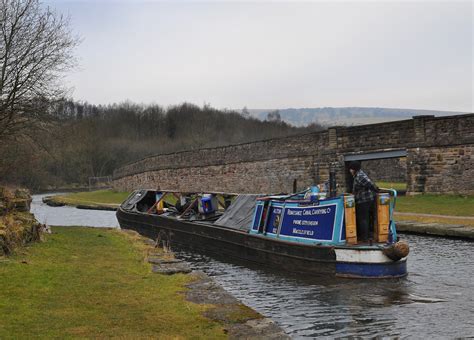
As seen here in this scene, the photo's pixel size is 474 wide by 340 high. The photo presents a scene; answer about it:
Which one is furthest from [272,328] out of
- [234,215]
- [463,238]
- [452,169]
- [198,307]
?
[452,169]

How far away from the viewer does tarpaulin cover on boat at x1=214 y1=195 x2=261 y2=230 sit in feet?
48.7

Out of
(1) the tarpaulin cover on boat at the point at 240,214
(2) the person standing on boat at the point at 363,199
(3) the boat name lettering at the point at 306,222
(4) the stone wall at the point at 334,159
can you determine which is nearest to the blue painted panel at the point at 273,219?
(3) the boat name lettering at the point at 306,222

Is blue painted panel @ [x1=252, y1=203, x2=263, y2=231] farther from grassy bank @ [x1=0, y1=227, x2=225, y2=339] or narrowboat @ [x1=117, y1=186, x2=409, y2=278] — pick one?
grassy bank @ [x1=0, y1=227, x2=225, y2=339]

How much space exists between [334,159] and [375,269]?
16623mm

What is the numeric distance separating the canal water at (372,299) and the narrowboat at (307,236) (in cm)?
35

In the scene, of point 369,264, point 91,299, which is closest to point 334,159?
point 369,264

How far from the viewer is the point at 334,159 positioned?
26.7 metres

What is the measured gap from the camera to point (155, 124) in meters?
114

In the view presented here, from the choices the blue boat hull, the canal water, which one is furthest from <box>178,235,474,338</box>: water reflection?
the blue boat hull

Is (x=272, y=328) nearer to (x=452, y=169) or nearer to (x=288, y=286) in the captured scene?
(x=288, y=286)

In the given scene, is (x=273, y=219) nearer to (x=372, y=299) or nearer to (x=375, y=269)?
(x=375, y=269)

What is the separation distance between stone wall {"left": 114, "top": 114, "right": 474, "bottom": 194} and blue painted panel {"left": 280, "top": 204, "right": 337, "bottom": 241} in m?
6.65

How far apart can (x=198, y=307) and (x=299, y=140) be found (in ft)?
72.9

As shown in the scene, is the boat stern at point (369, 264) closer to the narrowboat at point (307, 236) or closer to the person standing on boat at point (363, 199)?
the narrowboat at point (307, 236)
